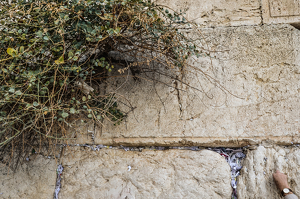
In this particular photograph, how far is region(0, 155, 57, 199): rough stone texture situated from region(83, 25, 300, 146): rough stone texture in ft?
1.54

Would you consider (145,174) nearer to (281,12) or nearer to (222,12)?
(222,12)

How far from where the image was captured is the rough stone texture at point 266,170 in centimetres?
159

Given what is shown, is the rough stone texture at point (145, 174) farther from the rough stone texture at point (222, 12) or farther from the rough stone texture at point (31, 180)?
the rough stone texture at point (222, 12)

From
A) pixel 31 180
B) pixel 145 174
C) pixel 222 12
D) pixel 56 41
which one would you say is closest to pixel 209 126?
pixel 145 174

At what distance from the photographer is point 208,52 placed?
189cm

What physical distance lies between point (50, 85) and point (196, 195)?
1246 millimetres

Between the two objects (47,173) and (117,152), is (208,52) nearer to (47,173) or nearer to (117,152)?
(117,152)

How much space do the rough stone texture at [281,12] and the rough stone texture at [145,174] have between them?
1.16m

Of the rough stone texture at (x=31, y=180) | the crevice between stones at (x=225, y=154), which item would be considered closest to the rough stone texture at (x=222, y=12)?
the crevice between stones at (x=225, y=154)

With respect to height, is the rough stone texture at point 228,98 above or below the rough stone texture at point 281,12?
below

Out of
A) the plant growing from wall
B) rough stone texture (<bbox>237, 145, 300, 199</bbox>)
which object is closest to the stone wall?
rough stone texture (<bbox>237, 145, 300, 199</bbox>)

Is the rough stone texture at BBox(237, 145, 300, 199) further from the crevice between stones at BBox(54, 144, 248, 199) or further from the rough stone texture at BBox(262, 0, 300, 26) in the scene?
the rough stone texture at BBox(262, 0, 300, 26)

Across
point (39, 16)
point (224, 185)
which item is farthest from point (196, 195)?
point (39, 16)

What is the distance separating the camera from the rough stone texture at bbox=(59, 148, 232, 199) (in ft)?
5.51
